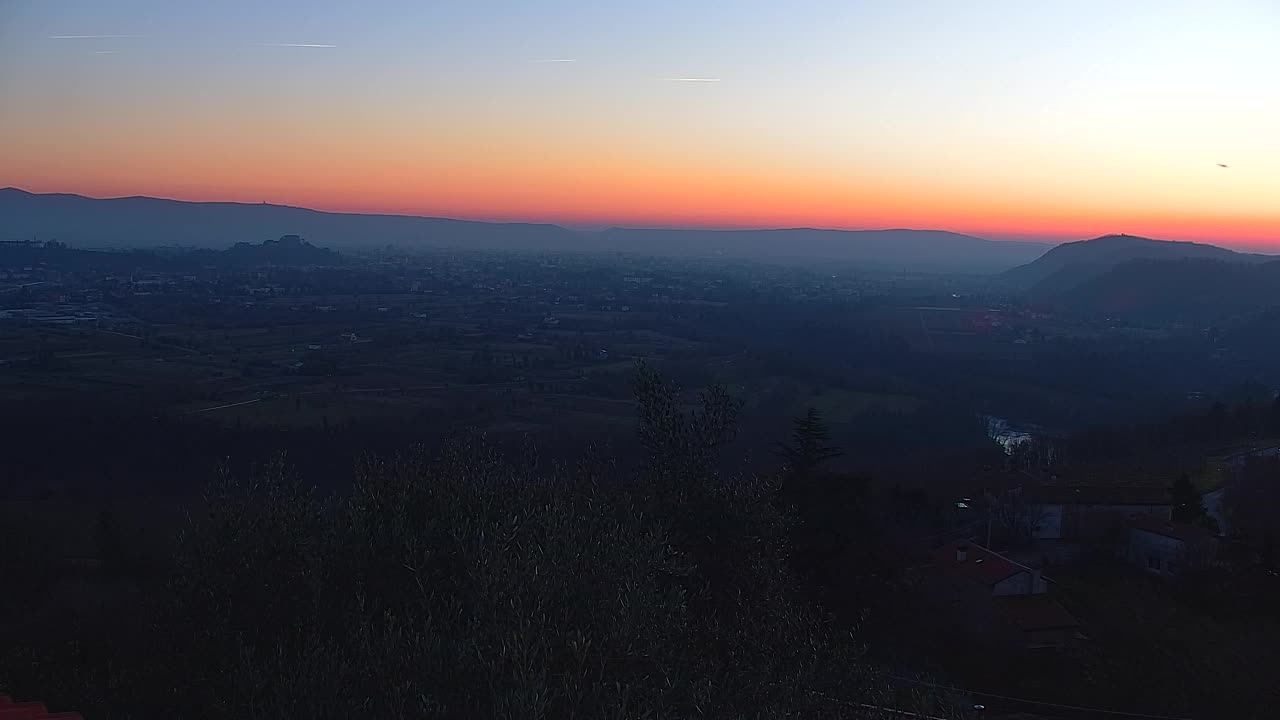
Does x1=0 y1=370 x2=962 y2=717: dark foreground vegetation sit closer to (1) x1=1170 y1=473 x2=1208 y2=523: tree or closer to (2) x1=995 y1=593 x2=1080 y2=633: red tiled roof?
(2) x1=995 y1=593 x2=1080 y2=633: red tiled roof

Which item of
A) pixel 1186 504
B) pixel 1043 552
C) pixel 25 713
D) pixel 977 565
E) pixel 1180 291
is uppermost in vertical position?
pixel 1180 291

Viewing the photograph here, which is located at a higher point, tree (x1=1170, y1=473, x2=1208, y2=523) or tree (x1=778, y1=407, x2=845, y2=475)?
tree (x1=778, y1=407, x2=845, y2=475)

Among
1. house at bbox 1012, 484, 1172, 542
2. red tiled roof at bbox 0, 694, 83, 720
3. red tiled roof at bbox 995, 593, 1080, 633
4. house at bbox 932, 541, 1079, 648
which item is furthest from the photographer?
house at bbox 1012, 484, 1172, 542

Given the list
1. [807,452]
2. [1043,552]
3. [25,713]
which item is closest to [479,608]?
[25,713]

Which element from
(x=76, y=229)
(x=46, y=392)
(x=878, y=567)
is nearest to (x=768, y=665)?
(x=878, y=567)

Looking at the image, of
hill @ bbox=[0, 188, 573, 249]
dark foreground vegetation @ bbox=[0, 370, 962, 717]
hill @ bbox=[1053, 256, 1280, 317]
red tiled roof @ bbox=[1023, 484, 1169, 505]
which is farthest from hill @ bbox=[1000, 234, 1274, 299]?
hill @ bbox=[0, 188, 573, 249]

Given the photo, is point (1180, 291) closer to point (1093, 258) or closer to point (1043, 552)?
point (1093, 258)

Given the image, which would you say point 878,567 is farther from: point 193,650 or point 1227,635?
point 193,650

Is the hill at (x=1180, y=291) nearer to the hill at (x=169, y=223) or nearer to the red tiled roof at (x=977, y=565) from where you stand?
the red tiled roof at (x=977, y=565)
